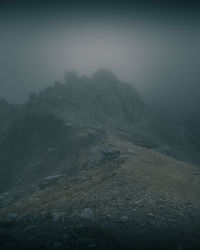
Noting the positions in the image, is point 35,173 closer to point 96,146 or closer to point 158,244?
point 96,146

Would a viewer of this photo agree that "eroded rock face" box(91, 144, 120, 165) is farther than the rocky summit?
Yes

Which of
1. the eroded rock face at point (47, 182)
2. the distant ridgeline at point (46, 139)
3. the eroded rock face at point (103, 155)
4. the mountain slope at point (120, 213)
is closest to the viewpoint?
the mountain slope at point (120, 213)

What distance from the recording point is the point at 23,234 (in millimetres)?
35750

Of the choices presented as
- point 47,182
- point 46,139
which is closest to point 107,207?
point 47,182

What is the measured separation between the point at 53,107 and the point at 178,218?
136566 mm

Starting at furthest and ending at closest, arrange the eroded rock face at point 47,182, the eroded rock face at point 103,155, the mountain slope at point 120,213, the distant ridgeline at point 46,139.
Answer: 1. the distant ridgeline at point 46,139
2. the eroded rock face at point 103,155
3. the eroded rock face at point 47,182
4. the mountain slope at point 120,213

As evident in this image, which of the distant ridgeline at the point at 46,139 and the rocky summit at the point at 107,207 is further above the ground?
the rocky summit at the point at 107,207

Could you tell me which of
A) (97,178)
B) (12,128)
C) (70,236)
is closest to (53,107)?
(12,128)

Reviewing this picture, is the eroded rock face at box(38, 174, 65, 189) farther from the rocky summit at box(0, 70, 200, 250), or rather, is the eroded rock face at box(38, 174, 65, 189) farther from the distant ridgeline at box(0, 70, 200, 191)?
the distant ridgeline at box(0, 70, 200, 191)

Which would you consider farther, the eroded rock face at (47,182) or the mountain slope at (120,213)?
the eroded rock face at (47,182)

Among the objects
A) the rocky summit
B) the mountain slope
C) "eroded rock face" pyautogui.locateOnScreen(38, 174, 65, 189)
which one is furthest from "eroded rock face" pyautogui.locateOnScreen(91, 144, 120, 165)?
the mountain slope

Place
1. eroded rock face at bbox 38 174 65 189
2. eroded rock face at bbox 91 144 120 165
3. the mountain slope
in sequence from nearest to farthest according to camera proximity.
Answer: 1. the mountain slope
2. eroded rock face at bbox 38 174 65 189
3. eroded rock face at bbox 91 144 120 165

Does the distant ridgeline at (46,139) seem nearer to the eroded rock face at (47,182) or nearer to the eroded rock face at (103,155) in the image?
the eroded rock face at (103,155)

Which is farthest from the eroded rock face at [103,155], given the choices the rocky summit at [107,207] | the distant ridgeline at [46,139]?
the distant ridgeline at [46,139]
